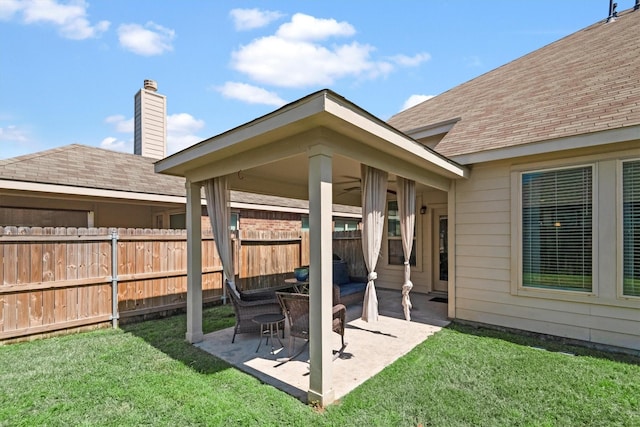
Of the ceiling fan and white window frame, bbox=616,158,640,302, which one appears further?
the ceiling fan

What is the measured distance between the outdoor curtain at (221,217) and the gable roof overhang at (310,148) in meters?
0.24

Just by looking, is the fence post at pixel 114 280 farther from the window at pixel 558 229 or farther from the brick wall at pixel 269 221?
the window at pixel 558 229

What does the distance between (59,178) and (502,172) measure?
8732 millimetres

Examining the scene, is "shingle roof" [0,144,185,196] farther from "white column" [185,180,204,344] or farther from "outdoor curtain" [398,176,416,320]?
"outdoor curtain" [398,176,416,320]

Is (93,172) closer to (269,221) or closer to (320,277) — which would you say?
(269,221)

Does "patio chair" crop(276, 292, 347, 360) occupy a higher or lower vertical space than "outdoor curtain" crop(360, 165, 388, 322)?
lower

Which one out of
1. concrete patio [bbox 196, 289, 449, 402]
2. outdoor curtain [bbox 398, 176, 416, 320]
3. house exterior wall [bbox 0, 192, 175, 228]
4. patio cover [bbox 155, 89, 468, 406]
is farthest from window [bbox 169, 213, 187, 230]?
outdoor curtain [bbox 398, 176, 416, 320]

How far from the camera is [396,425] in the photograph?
2635mm

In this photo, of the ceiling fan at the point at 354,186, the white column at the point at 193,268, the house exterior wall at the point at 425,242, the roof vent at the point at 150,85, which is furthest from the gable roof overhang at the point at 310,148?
the roof vent at the point at 150,85

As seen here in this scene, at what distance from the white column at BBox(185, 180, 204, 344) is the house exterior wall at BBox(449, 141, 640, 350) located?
Result: 14.4 ft

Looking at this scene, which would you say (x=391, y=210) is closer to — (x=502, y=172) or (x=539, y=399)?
(x=502, y=172)

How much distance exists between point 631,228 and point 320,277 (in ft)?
13.9

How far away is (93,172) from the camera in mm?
7660

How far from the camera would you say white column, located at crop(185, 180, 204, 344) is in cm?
469
